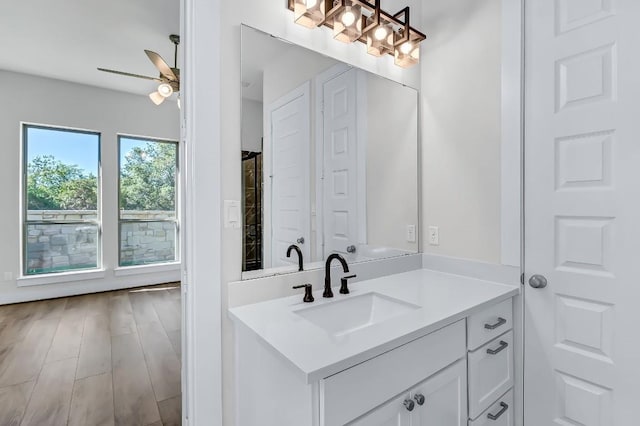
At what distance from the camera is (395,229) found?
184 centimetres

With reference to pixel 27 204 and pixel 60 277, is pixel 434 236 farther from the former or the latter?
pixel 27 204

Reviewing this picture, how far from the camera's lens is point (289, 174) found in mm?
1442

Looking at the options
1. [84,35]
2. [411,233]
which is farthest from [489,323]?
[84,35]

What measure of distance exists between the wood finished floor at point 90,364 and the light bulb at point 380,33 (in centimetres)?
246

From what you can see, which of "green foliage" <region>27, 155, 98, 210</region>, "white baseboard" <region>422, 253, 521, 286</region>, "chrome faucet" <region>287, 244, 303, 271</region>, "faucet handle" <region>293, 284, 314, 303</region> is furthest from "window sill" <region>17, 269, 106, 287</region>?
→ "white baseboard" <region>422, 253, 521, 286</region>

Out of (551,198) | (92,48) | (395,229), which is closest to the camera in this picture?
(551,198)

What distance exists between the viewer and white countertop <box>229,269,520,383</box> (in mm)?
825

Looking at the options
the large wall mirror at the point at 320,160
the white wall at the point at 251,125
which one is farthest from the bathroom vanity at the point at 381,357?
the white wall at the point at 251,125

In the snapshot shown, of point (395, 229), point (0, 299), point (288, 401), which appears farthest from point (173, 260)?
point (288, 401)

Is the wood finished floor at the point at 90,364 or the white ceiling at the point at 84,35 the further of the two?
the white ceiling at the point at 84,35

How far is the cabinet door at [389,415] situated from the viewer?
0.86m

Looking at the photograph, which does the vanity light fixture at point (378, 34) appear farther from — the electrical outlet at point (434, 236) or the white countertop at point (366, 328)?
the white countertop at point (366, 328)

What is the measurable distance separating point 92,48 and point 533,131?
420 cm

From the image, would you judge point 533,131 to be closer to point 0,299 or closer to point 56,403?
point 56,403
